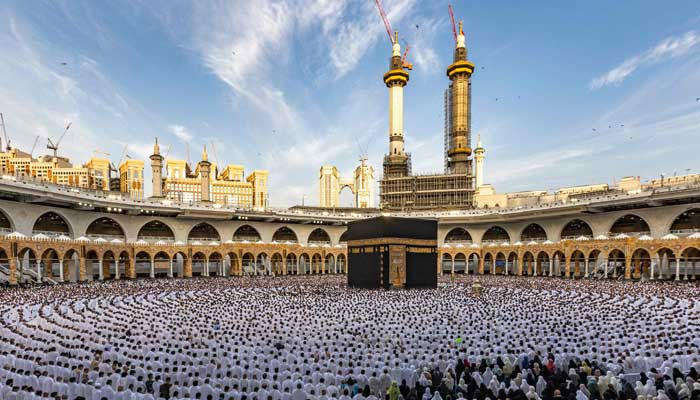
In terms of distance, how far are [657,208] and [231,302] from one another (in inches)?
1436

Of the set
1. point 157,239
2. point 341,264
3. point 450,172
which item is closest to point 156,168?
point 157,239

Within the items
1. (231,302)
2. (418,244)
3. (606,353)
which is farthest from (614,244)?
(231,302)

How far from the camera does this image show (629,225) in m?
41.7

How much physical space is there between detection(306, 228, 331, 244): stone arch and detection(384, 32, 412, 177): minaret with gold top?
24196 millimetres

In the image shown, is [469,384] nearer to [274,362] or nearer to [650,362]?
[274,362]

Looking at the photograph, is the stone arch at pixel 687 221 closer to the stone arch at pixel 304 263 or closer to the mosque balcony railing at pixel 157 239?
the stone arch at pixel 304 263

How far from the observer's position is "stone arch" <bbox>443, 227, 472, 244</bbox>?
179ft

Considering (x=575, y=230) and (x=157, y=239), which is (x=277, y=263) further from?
(x=575, y=230)

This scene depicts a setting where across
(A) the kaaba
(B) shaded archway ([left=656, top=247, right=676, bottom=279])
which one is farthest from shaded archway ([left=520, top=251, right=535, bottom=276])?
(A) the kaaba

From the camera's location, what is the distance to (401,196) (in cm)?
7150

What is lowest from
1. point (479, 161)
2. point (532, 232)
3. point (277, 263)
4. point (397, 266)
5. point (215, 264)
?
point (215, 264)

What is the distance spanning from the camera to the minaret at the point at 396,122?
246 feet

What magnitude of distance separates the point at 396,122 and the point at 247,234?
39.0m

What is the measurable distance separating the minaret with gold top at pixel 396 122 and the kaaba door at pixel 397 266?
48.1 m
